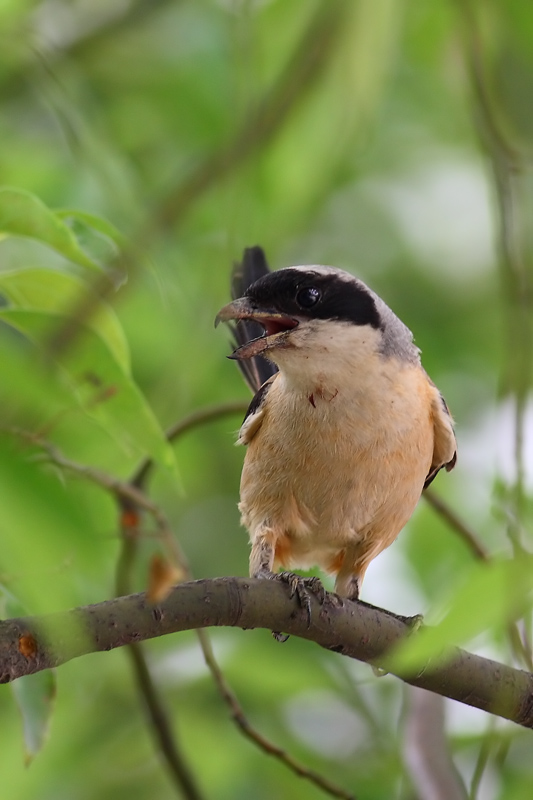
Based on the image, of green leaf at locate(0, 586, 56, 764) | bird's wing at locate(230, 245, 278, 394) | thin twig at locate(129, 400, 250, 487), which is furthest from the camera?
bird's wing at locate(230, 245, 278, 394)

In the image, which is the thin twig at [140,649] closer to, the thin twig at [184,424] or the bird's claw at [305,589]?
the thin twig at [184,424]

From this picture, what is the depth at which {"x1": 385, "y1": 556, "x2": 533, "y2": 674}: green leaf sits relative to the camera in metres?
1.09

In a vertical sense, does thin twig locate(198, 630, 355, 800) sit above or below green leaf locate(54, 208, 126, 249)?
below

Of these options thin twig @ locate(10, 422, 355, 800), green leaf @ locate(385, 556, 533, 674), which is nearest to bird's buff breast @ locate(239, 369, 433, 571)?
thin twig @ locate(10, 422, 355, 800)

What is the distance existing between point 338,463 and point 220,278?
0.94m

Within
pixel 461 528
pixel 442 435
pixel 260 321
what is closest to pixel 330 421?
pixel 260 321

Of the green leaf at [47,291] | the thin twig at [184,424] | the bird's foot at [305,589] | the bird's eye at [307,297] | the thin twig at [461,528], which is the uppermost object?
the green leaf at [47,291]

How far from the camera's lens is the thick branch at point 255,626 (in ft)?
6.49

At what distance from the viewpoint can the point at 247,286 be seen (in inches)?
151

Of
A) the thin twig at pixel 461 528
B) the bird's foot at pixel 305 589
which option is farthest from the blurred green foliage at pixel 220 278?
the bird's foot at pixel 305 589

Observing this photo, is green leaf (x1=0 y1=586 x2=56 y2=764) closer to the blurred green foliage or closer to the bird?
the blurred green foliage

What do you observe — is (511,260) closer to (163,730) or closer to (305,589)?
(305,589)

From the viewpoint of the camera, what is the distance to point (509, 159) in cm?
264

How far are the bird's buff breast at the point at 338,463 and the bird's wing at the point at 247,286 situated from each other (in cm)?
38
